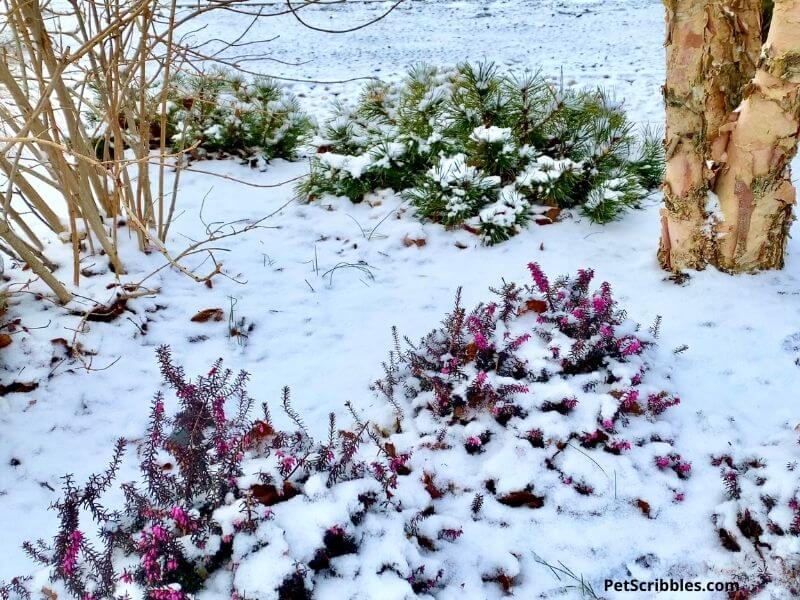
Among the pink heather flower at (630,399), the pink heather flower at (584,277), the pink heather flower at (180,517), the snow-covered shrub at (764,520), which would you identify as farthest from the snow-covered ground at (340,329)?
the pink heather flower at (180,517)

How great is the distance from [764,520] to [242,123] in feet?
13.1

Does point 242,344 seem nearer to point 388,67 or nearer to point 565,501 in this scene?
point 565,501

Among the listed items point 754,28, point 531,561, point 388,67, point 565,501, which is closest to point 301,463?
point 531,561

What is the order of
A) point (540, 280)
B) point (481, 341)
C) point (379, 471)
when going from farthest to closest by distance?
point (540, 280) → point (481, 341) → point (379, 471)

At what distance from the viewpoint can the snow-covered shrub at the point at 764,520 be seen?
152cm

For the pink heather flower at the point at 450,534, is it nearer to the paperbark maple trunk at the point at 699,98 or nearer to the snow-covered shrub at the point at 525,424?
the snow-covered shrub at the point at 525,424

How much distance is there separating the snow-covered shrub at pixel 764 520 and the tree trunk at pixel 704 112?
1135mm

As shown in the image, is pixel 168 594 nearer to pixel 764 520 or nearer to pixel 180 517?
pixel 180 517

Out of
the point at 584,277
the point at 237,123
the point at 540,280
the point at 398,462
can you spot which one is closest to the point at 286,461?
the point at 398,462

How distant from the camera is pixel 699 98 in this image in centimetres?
250

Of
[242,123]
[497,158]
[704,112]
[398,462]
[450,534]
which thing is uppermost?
[704,112]

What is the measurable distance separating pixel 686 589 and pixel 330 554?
98 cm

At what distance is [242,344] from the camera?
2635 millimetres

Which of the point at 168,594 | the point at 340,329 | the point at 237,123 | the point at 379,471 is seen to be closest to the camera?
the point at 168,594
